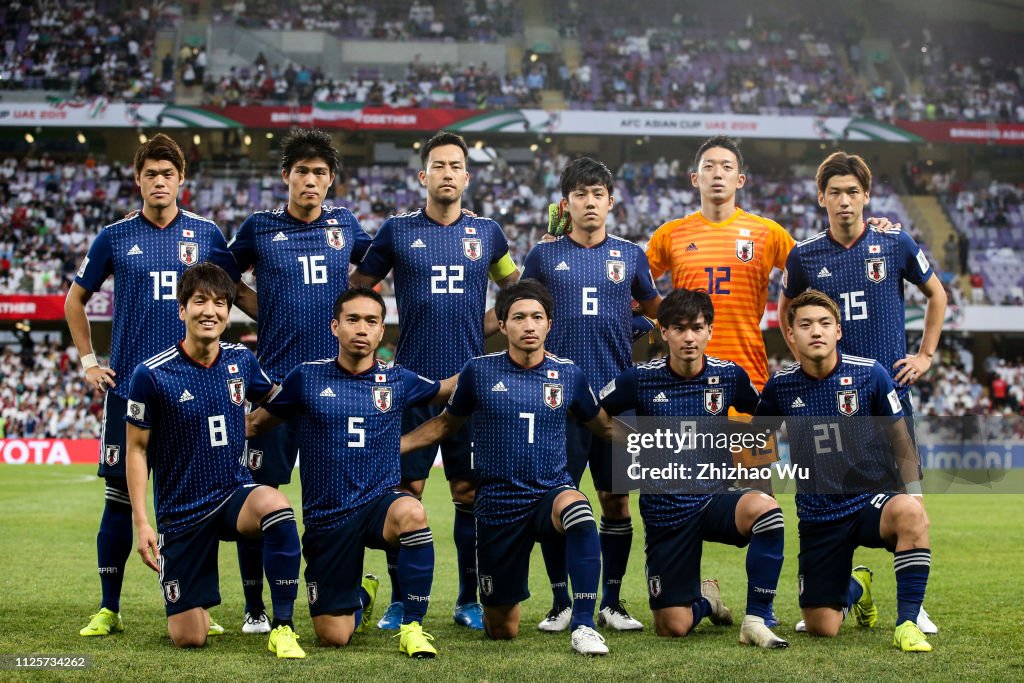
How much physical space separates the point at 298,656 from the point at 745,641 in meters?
2.01

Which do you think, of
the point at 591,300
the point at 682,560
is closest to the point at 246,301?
the point at 591,300

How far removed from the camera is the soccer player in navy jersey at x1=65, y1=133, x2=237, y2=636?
212 inches

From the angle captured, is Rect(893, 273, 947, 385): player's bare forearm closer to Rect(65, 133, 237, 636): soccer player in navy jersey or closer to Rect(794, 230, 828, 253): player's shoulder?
Rect(794, 230, 828, 253): player's shoulder

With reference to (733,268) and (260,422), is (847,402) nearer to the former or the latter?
(733,268)

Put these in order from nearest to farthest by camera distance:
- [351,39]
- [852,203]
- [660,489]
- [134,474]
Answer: [134,474] < [660,489] < [852,203] < [351,39]

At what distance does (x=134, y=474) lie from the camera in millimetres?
4875

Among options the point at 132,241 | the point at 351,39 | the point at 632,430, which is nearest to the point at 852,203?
the point at 632,430

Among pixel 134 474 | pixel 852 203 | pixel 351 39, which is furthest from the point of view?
pixel 351 39

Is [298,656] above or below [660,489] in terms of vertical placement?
below

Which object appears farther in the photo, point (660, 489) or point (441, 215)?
point (441, 215)

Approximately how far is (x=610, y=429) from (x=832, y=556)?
1236 mm

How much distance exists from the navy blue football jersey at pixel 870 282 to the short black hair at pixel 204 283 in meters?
3.05

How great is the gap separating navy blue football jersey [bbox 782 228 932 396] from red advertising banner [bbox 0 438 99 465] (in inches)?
716

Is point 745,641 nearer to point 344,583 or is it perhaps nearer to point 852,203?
point 344,583
